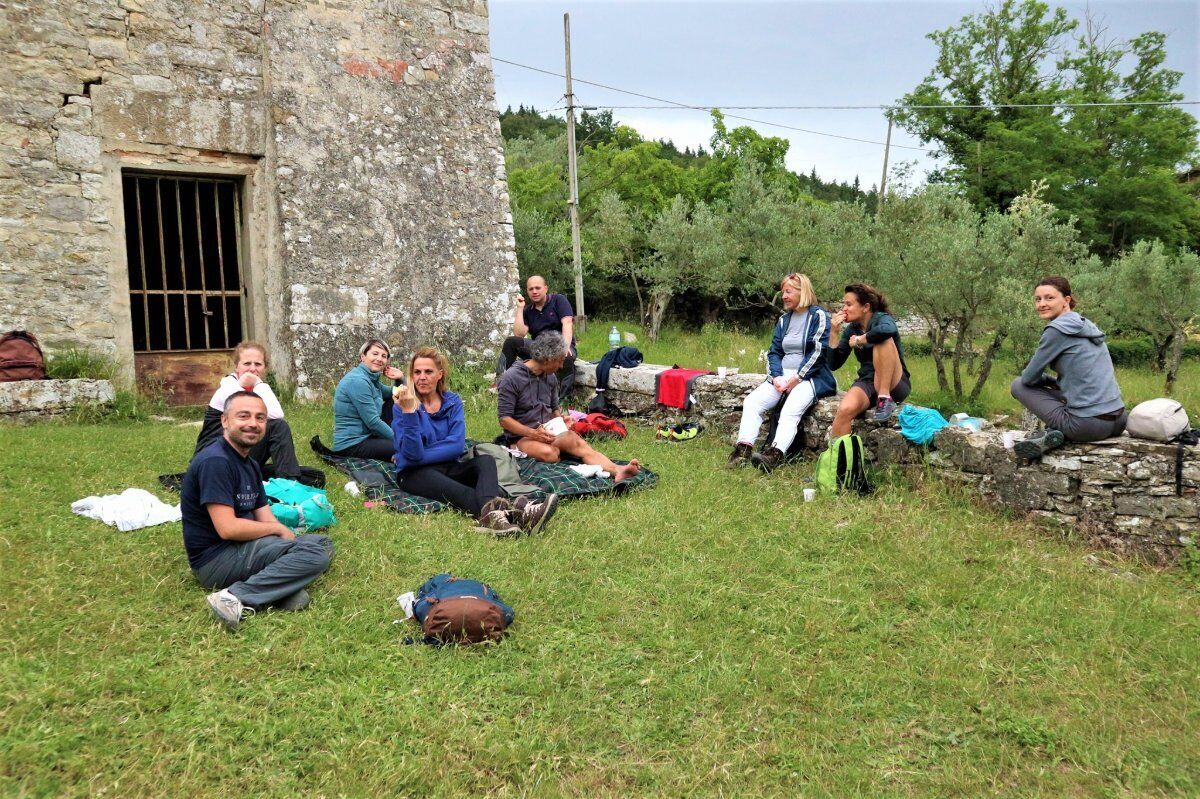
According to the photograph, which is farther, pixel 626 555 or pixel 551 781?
pixel 626 555

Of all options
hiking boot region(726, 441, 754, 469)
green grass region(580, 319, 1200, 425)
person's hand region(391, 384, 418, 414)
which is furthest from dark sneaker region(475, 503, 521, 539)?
green grass region(580, 319, 1200, 425)

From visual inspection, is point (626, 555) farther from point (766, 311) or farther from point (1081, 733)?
point (766, 311)

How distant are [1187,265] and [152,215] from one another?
706 inches

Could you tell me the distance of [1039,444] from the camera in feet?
16.5

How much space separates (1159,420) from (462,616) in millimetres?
4189

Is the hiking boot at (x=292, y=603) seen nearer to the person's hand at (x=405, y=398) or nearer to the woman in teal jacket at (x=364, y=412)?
the person's hand at (x=405, y=398)

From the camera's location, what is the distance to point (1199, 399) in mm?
12859

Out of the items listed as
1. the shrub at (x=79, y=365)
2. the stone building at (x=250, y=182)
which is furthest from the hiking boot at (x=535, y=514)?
the shrub at (x=79, y=365)

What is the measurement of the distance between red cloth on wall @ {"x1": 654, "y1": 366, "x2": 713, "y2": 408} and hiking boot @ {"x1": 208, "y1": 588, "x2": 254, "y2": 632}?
5136 millimetres

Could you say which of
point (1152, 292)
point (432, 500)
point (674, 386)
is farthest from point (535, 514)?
point (1152, 292)

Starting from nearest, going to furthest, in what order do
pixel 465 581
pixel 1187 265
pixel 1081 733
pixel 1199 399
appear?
1. pixel 1081 733
2. pixel 465 581
3. pixel 1199 399
4. pixel 1187 265

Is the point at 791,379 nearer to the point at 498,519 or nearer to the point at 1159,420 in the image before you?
the point at 1159,420

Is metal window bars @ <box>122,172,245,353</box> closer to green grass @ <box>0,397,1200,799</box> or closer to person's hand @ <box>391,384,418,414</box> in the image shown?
green grass @ <box>0,397,1200,799</box>

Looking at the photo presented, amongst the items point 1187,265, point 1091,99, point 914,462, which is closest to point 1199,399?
point 1187,265
